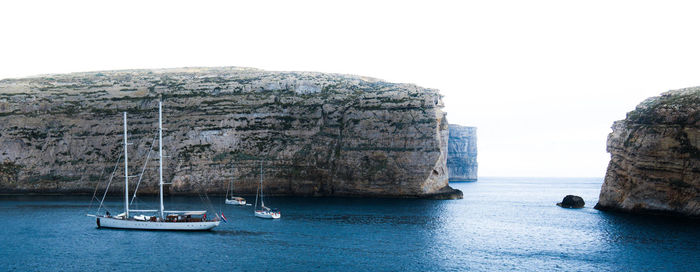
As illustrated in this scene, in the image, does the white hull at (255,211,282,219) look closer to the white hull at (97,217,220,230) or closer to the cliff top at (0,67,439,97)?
the white hull at (97,217,220,230)

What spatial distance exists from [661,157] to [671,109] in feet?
23.0

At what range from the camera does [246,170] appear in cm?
12081

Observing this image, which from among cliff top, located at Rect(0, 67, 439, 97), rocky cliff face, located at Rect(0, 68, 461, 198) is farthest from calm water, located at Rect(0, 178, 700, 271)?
cliff top, located at Rect(0, 67, 439, 97)

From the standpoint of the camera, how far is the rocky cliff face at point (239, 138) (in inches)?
4688

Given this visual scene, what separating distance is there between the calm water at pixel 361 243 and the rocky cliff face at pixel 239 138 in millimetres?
34369

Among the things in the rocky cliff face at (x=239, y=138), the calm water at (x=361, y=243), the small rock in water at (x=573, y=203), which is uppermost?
the rocky cliff face at (x=239, y=138)

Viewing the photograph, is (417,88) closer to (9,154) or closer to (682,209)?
(682,209)

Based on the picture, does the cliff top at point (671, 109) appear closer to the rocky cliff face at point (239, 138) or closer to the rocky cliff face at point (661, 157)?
the rocky cliff face at point (661, 157)

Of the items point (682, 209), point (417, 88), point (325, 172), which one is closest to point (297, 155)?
point (325, 172)

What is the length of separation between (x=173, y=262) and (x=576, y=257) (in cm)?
3664

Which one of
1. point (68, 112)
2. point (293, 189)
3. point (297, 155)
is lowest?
point (293, 189)

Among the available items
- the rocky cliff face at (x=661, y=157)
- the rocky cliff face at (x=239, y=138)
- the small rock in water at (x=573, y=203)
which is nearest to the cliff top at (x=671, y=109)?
the rocky cliff face at (x=661, y=157)

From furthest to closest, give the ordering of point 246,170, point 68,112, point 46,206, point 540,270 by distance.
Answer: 1. point 68,112
2. point 246,170
3. point 46,206
4. point 540,270

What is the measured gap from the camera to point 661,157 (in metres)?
73.6
